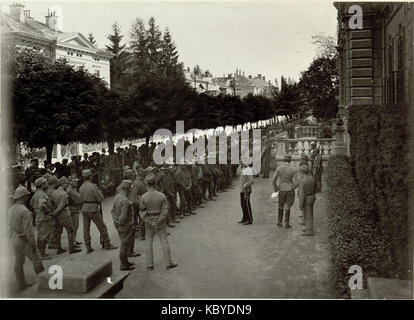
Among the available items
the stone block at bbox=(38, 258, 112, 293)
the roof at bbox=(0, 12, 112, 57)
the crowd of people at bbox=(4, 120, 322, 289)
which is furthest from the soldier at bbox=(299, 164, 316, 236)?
the roof at bbox=(0, 12, 112, 57)

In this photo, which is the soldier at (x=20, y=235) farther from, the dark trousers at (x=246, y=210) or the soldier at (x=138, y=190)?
the dark trousers at (x=246, y=210)

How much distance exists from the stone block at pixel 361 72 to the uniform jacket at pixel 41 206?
12.2m

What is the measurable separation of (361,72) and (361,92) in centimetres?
76

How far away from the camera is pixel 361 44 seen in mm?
17562

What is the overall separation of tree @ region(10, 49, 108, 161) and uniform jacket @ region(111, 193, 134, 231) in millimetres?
8701

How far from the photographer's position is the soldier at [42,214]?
34.0ft

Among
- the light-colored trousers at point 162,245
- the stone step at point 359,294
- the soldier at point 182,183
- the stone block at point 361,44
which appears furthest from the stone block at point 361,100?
the stone step at point 359,294

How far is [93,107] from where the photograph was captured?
18953 millimetres

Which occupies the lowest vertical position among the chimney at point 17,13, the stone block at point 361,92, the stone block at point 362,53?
the stone block at point 361,92

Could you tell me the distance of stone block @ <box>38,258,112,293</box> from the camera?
7474mm

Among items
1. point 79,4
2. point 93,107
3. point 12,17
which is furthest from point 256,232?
point 12,17

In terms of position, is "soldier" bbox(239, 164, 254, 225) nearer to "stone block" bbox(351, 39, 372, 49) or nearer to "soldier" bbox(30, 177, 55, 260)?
"soldier" bbox(30, 177, 55, 260)

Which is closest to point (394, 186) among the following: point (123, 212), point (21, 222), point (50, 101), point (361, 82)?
point (123, 212)

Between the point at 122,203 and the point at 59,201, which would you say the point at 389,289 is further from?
the point at 59,201
